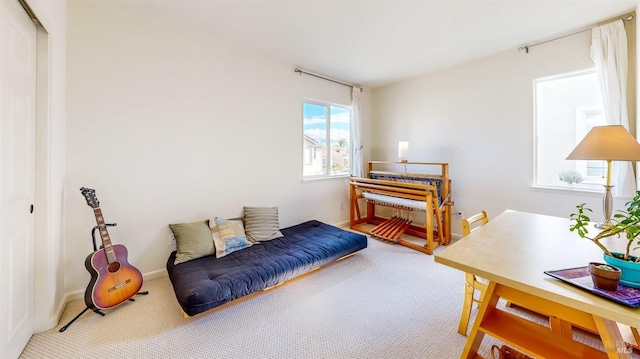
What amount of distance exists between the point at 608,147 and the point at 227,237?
2944 mm

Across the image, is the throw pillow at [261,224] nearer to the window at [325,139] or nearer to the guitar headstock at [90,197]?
the window at [325,139]

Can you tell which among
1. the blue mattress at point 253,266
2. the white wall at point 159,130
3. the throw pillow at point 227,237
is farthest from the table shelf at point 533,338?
the white wall at point 159,130

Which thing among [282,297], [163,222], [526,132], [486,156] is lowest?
[282,297]

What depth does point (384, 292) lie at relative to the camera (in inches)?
86.0

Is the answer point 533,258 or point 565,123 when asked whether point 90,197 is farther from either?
point 565,123

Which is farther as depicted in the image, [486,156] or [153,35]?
[486,156]

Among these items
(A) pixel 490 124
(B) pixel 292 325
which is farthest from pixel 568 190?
(B) pixel 292 325

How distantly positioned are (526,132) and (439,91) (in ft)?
4.10

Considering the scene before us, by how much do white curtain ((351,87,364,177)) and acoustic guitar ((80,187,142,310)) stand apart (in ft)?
10.7

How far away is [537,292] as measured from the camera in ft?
2.72

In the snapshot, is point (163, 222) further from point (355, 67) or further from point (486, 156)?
point (486, 156)

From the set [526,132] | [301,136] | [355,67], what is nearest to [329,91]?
[355,67]

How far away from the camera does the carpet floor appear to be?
153 centimetres

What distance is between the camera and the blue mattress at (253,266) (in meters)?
1.80
